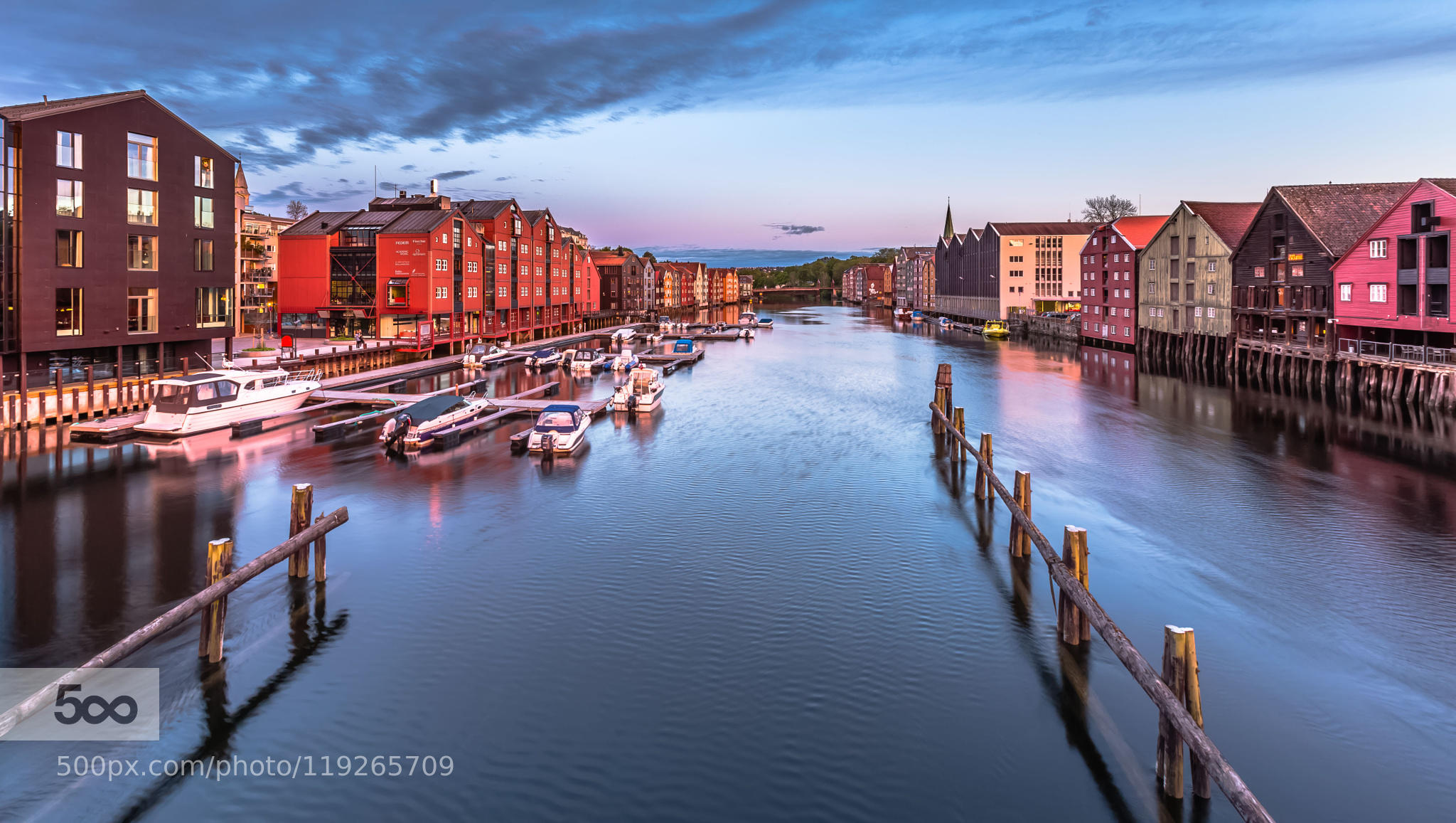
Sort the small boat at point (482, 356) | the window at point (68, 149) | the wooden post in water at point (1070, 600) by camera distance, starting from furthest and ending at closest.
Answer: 1. the small boat at point (482, 356)
2. the window at point (68, 149)
3. the wooden post in water at point (1070, 600)

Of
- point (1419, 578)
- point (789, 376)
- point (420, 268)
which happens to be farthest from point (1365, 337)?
point (420, 268)

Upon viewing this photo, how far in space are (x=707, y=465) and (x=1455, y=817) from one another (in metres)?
27.7

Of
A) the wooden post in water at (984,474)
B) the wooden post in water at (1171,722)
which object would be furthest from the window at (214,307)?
the wooden post in water at (1171,722)

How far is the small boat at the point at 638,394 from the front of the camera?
2040 inches

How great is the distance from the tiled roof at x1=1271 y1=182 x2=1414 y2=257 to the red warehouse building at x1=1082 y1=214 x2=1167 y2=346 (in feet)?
86.5

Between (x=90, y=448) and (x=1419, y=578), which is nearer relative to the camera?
(x=1419, y=578)

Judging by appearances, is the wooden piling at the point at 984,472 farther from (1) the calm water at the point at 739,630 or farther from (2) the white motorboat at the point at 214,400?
(2) the white motorboat at the point at 214,400

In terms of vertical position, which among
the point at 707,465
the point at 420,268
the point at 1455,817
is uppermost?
the point at 420,268

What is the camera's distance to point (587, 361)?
253 feet

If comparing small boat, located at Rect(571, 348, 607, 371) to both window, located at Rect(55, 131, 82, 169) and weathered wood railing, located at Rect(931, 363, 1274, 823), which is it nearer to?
window, located at Rect(55, 131, 82, 169)

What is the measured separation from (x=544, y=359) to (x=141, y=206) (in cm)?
3550

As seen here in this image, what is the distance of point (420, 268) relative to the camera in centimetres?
7688

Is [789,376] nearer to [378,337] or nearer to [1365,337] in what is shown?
[378,337]

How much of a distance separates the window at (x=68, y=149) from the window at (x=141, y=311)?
679cm
